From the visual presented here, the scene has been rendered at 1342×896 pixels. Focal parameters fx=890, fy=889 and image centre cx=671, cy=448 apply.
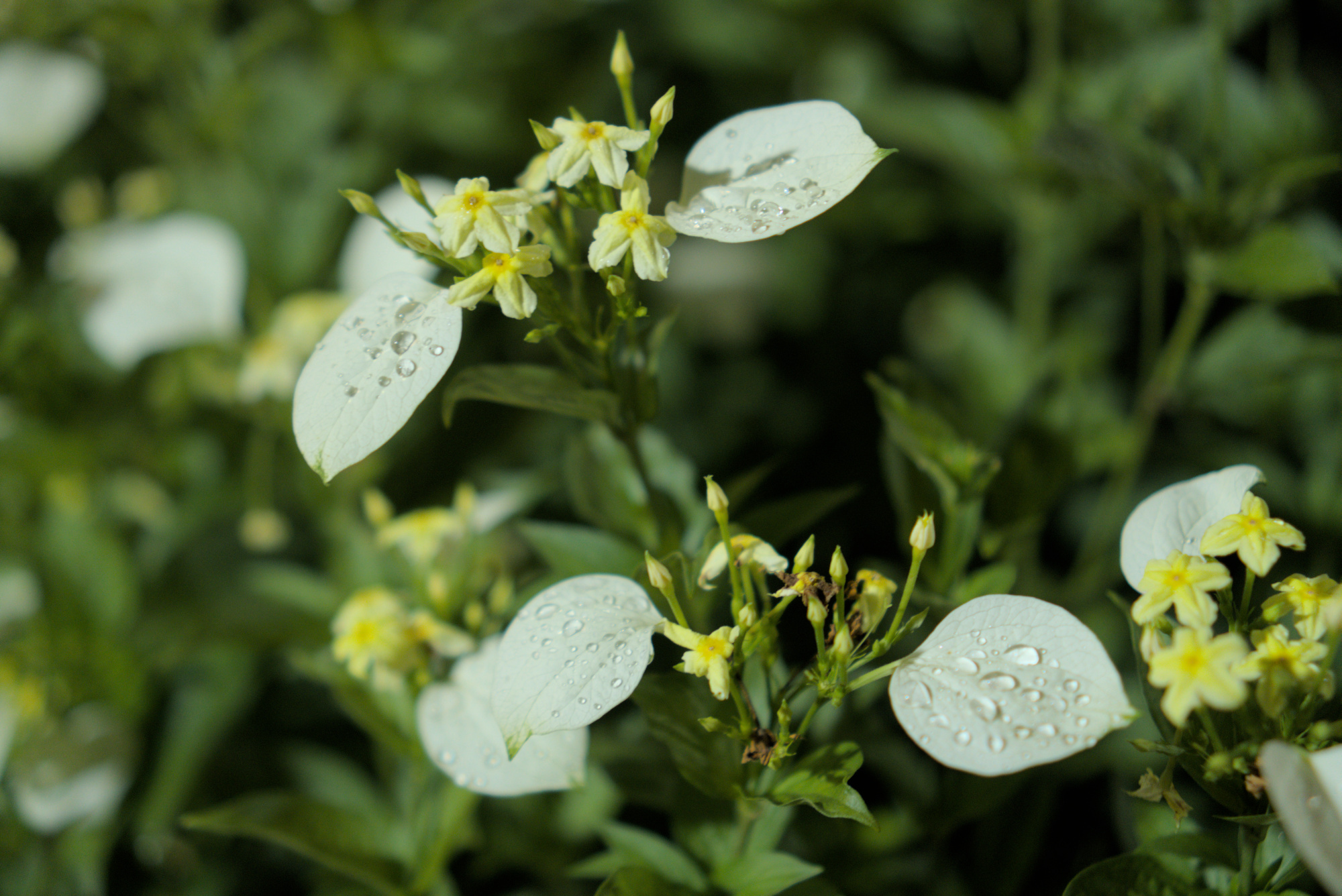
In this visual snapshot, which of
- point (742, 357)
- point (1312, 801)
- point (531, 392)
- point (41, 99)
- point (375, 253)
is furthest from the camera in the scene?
point (742, 357)

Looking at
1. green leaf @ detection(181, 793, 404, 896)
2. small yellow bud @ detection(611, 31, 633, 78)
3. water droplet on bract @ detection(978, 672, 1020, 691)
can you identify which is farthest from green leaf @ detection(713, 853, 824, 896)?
small yellow bud @ detection(611, 31, 633, 78)

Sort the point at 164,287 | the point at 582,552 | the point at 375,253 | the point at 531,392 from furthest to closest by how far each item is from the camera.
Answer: the point at 164,287 → the point at 375,253 → the point at 582,552 → the point at 531,392

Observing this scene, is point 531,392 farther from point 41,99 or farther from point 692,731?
point 41,99

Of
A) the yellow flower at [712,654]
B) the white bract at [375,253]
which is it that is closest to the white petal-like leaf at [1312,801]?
the yellow flower at [712,654]

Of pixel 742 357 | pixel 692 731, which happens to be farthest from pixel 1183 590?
pixel 742 357

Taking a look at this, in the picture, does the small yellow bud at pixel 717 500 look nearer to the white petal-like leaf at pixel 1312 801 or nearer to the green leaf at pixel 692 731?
the green leaf at pixel 692 731

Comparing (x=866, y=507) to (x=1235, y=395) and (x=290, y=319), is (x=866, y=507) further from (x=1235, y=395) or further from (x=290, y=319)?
(x=290, y=319)

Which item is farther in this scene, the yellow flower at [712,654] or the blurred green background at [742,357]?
the blurred green background at [742,357]
